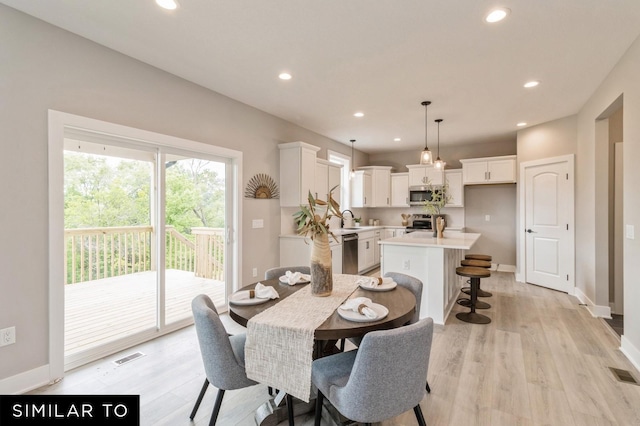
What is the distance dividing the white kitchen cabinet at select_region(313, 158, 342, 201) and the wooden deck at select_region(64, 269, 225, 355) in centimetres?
244

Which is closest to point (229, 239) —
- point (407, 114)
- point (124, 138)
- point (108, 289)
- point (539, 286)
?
point (108, 289)

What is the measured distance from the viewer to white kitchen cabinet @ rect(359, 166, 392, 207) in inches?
277

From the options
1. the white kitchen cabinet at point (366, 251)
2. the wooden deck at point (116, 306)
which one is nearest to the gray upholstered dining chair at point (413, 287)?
the wooden deck at point (116, 306)

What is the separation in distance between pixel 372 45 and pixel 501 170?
444cm

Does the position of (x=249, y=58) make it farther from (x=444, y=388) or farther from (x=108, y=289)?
(x=444, y=388)

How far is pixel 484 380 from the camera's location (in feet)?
7.59

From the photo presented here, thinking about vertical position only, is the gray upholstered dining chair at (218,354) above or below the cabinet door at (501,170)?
below

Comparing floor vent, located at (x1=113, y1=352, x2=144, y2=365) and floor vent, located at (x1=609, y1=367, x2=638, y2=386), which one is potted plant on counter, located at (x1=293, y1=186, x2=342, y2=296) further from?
floor vent, located at (x1=609, y1=367, x2=638, y2=386)

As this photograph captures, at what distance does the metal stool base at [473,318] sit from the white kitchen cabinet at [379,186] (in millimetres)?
3670

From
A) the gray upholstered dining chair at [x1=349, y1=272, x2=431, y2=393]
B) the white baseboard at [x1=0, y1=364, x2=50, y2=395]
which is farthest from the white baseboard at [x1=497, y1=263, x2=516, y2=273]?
the white baseboard at [x1=0, y1=364, x2=50, y2=395]

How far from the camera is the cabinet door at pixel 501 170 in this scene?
225 inches

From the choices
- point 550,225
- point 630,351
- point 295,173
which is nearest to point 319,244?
point 295,173

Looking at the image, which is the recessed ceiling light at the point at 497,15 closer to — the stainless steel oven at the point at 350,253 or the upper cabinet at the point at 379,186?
the stainless steel oven at the point at 350,253

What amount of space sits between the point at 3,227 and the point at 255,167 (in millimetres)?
2591
